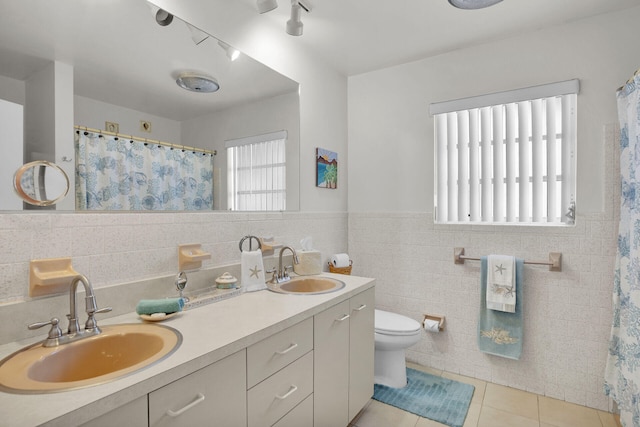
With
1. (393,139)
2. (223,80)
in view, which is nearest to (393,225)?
(393,139)

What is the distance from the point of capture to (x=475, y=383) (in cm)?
235

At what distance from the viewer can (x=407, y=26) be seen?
7.14 ft

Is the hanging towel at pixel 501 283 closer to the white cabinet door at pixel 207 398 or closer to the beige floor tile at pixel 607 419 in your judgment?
the beige floor tile at pixel 607 419

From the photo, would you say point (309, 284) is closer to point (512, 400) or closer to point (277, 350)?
point (277, 350)

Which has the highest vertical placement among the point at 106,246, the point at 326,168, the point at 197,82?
the point at 197,82

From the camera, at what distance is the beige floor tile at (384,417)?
6.34 ft

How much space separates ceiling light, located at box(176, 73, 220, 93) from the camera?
165 cm

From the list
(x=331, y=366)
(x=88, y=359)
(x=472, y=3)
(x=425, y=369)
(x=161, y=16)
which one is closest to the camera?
(x=88, y=359)

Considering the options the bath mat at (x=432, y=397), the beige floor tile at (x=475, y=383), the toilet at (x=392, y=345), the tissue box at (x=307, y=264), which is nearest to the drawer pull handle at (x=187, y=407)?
the tissue box at (x=307, y=264)

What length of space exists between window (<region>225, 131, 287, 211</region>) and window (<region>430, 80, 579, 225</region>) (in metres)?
1.25

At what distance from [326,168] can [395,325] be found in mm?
1278

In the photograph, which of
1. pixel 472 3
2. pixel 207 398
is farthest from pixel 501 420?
pixel 472 3

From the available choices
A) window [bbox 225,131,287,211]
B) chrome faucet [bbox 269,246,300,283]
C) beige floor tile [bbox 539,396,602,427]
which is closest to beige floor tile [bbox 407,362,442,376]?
beige floor tile [bbox 539,396,602,427]

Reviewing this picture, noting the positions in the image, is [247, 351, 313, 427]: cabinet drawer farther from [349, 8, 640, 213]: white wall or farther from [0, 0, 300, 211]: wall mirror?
[349, 8, 640, 213]: white wall
